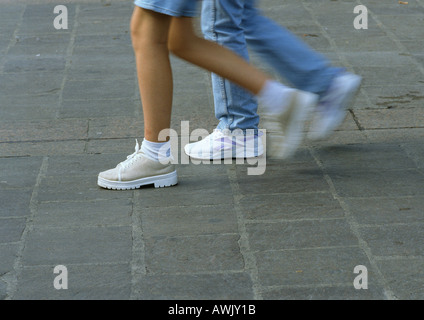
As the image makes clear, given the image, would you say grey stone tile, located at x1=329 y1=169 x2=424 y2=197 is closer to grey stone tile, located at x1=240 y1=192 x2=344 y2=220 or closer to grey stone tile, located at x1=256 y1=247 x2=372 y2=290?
grey stone tile, located at x1=240 y1=192 x2=344 y2=220

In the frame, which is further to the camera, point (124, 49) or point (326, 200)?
point (124, 49)

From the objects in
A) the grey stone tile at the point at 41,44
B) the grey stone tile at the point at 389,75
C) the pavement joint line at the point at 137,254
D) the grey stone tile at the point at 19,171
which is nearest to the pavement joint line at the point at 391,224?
the pavement joint line at the point at 137,254

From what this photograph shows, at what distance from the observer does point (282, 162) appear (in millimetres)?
3785

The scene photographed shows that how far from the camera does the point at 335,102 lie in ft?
11.5

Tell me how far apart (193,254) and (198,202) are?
19.9 inches

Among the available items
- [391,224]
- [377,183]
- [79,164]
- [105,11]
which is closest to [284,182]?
[377,183]

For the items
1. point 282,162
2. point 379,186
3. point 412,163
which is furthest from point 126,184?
point 412,163

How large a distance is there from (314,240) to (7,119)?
2.15 metres

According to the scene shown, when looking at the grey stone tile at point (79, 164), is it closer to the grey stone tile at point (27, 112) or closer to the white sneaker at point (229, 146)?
the white sneaker at point (229, 146)

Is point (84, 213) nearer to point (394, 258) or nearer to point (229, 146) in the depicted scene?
point (229, 146)

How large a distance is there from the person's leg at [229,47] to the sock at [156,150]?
42cm
